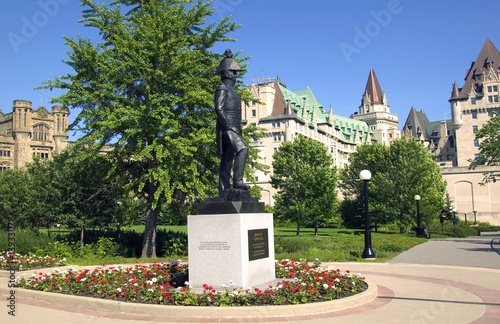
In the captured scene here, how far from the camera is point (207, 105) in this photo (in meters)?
22.9

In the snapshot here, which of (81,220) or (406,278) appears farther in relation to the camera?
(81,220)

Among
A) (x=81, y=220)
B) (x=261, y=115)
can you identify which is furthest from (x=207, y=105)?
(x=261, y=115)

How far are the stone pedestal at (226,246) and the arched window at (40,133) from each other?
10176 cm

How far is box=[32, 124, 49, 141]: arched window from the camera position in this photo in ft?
333

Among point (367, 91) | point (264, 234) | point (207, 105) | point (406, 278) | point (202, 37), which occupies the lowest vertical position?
point (406, 278)

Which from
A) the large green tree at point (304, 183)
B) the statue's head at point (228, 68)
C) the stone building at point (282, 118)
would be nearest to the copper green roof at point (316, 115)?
the stone building at point (282, 118)

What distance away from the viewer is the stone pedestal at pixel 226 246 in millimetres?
10273

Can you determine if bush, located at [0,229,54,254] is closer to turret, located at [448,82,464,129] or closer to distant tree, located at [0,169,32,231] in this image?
distant tree, located at [0,169,32,231]

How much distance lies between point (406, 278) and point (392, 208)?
36.1m

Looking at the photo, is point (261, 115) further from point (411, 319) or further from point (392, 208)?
point (411, 319)

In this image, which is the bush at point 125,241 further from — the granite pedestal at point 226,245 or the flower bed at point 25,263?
the granite pedestal at point 226,245

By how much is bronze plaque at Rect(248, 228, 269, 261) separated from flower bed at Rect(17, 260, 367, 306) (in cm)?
90

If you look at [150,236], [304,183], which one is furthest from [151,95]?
[304,183]

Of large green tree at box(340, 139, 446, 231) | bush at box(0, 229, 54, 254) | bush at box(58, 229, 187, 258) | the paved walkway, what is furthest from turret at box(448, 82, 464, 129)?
the paved walkway
